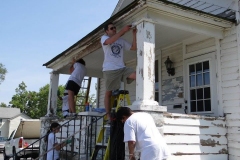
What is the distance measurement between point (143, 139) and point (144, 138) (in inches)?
0.7

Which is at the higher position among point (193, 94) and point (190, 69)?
point (190, 69)

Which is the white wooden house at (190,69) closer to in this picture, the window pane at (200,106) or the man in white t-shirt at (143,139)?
the window pane at (200,106)

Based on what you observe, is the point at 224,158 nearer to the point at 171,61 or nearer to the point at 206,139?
the point at 206,139

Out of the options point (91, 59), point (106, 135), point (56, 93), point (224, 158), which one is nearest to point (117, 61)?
point (106, 135)

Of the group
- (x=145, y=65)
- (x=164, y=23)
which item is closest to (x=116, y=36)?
(x=145, y=65)

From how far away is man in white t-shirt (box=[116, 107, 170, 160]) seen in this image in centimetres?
326

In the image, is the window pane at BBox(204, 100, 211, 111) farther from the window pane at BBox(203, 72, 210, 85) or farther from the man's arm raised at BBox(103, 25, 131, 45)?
the man's arm raised at BBox(103, 25, 131, 45)

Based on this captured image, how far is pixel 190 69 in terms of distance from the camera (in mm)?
6711

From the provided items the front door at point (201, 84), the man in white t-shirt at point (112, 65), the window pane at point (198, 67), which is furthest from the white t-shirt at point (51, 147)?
the window pane at point (198, 67)

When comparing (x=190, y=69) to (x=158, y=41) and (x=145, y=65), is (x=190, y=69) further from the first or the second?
(x=145, y=65)

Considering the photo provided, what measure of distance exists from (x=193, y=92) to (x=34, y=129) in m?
9.63

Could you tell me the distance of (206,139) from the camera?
17.7 ft

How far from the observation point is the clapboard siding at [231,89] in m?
5.45

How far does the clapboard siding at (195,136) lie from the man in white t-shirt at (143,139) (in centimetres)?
155
